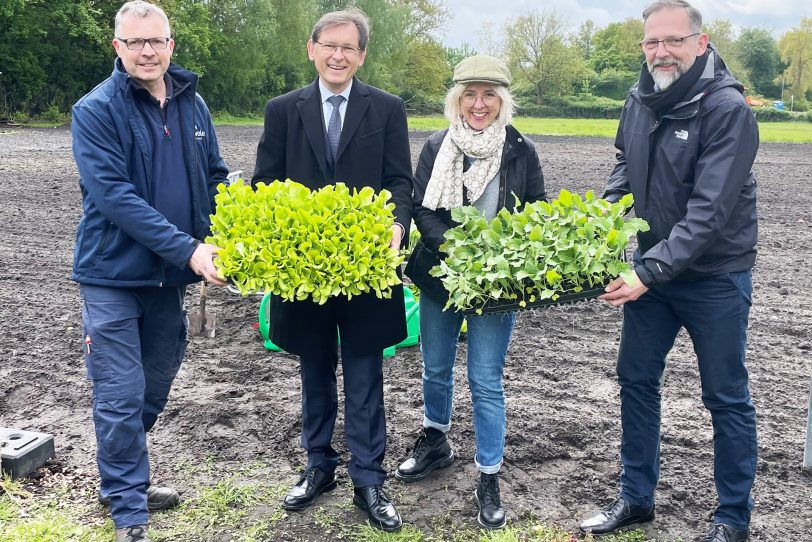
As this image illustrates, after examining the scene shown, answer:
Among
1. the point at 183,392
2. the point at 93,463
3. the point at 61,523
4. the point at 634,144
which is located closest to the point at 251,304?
the point at 183,392

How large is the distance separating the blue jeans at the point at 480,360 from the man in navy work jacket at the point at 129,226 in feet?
4.11

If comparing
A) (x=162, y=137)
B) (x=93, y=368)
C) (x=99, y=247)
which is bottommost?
(x=93, y=368)

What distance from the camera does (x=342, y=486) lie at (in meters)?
4.60

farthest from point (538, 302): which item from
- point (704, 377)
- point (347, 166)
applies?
point (347, 166)

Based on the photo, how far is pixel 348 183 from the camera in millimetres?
4133

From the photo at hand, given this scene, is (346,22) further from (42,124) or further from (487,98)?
(42,124)

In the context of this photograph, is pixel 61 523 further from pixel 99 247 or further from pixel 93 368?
pixel 99 247

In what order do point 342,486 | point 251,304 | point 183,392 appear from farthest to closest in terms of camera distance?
1. point 251,304
2. point 183,392
3. point 342,486

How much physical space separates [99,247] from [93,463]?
1584 mm

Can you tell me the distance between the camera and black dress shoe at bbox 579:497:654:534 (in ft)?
13.5

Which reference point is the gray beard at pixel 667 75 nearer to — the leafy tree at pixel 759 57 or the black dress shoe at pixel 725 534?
the black dress shoe at pixel 725 534

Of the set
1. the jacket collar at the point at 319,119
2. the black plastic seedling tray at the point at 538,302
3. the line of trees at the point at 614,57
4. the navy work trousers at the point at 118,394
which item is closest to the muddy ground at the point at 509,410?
the navy work trousers at the point at 118,394

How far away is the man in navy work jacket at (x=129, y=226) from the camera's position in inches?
151

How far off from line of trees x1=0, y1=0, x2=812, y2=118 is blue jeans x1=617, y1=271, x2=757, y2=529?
38515 millimetres
